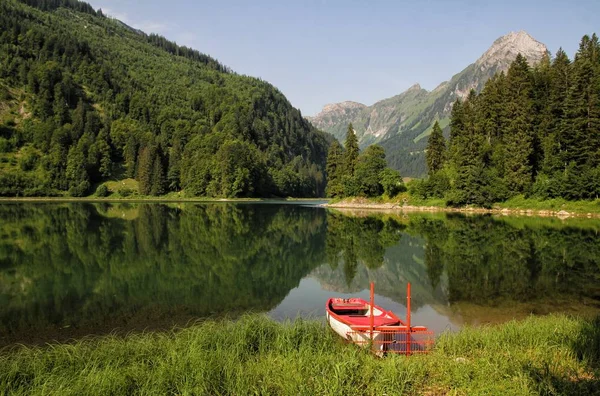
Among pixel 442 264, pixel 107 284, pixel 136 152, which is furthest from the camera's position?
pixel 136 152

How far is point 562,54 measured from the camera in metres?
92.6

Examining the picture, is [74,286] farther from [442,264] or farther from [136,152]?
[136,152]

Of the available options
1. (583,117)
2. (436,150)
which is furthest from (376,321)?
(436,150)

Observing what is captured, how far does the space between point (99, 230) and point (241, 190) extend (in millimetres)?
107227

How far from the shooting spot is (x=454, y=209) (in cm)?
9606

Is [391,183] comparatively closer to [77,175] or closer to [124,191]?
[124,191]

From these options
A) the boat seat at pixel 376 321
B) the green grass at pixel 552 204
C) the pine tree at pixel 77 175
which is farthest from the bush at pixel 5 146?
the boat seat at pixel 376 321

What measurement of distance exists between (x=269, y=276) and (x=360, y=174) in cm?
8703

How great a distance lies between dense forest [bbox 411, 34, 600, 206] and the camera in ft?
247

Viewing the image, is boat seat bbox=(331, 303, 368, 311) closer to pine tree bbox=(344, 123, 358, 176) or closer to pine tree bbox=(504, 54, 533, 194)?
pine tree bbox=(504, 54, 533, 194)

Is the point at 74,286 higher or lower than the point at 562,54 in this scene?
lower

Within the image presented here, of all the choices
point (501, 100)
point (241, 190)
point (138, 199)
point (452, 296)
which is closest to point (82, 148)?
point (138, 199)

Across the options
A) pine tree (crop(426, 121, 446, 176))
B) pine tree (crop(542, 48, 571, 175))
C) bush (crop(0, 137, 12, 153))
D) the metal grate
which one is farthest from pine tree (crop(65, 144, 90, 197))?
the metal grate

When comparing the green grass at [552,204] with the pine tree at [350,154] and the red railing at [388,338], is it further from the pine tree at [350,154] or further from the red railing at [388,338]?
the red railing at [388,338]
